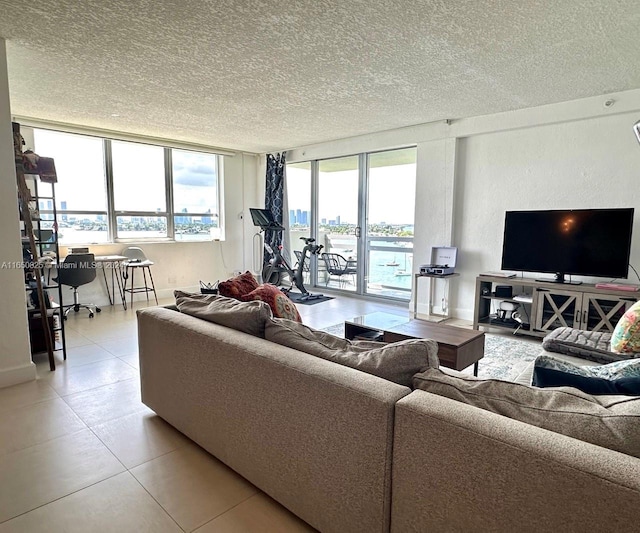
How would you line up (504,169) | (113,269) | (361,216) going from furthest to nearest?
(361,216) → (113,269) → (504,169)

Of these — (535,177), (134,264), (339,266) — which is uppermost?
(535,177)

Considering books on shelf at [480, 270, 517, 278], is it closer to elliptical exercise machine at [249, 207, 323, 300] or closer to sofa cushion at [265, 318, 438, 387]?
elliptical exercise machine at [249, 207, 323, 300]

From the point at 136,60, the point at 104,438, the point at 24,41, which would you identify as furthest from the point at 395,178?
the point at 104,438

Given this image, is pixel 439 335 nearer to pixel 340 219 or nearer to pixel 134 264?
pixel 340 219

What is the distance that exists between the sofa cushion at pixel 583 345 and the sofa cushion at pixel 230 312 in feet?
6.30

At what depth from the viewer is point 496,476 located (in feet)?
3.06

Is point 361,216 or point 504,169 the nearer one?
point 504,169

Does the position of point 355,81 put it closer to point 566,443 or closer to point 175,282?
point 566,443

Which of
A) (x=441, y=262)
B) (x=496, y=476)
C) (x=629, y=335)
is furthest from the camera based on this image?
(x=441, y=262)

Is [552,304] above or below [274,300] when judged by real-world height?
below

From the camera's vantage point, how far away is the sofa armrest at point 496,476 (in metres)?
0.81

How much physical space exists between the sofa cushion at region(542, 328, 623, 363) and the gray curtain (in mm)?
4934

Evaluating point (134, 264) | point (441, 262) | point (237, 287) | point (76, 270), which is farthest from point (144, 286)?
point (441, 262)

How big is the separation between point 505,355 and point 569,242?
1326mm
